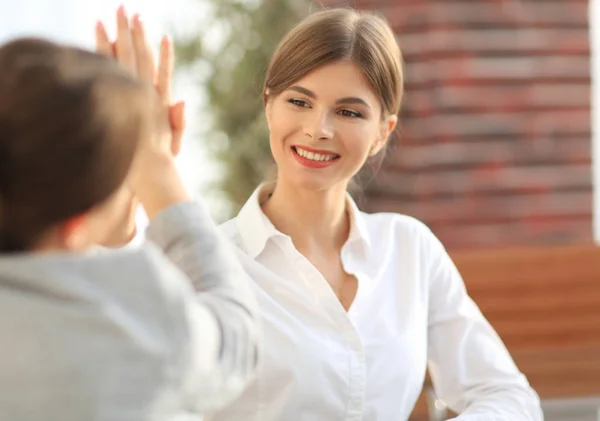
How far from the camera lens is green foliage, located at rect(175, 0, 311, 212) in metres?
4.13

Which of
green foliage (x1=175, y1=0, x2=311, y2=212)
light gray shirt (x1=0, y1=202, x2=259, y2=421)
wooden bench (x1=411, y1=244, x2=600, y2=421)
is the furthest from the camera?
green foliage (x1=175, y1=0, x2=311, y2=212)

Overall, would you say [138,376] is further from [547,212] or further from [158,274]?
[547,212]

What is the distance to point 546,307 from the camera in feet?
9.82

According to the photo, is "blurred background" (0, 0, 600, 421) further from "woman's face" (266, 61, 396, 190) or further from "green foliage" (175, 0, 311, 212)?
"woman's face" (266, 61, 396, 190)

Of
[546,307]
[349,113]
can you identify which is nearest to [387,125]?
[349,113]

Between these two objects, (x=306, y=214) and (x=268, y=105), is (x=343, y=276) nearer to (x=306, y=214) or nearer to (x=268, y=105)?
(x=306, y=214)

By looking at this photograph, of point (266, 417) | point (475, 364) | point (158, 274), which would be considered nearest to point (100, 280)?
point (158, 274)

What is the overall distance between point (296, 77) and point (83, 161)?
3.04 ft

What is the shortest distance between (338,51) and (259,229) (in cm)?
37

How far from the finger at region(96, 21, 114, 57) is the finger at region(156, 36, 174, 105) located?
62 millimetres

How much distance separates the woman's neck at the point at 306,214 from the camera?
72.6 inches

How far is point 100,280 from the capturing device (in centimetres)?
89

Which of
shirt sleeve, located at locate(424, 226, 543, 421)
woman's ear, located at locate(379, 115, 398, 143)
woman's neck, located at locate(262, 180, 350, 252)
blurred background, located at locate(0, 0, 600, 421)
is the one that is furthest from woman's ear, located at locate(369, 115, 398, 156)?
blurred background, located at locate(0, 0, 600, 421)

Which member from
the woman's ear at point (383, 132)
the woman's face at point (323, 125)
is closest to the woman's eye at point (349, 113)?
the woman's face at point (323, 125)
